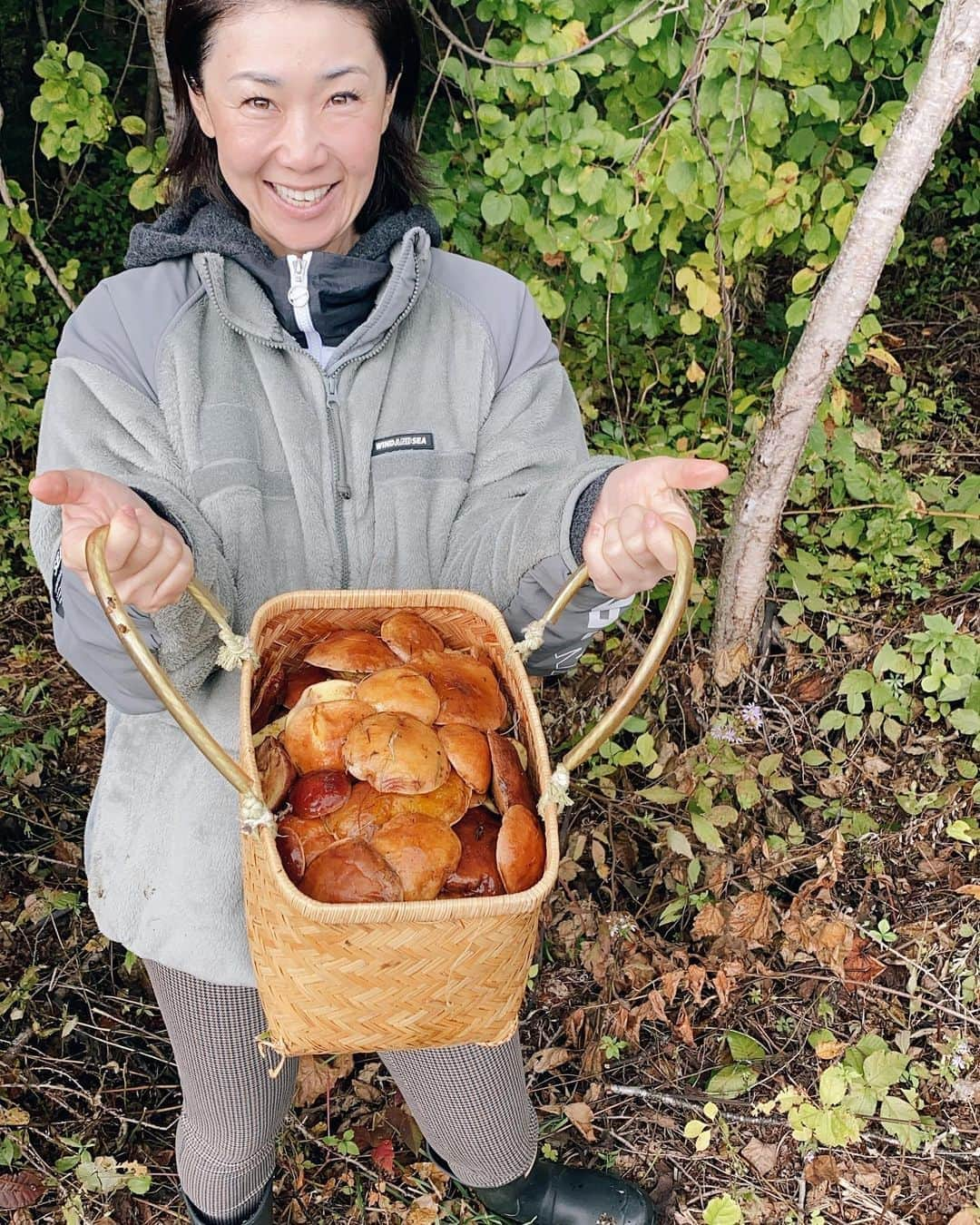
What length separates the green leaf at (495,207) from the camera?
2506mm

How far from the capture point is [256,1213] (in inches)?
78.6

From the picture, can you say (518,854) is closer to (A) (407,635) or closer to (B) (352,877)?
(B) (352,877)

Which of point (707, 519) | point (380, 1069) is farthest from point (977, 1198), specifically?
point (707, 519)

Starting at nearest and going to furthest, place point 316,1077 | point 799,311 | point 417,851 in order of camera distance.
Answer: point 417,851, point 316,1077, point 799,311

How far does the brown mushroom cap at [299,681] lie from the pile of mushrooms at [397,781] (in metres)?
0.04

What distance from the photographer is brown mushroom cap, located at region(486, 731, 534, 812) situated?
1408 millimetres

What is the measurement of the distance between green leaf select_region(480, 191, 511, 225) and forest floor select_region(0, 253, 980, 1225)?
121cm

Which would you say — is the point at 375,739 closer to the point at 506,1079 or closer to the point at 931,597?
the point at 506,1079

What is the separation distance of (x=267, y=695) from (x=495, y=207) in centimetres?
148

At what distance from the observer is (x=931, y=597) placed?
3.12 meters

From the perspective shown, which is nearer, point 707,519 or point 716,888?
point 716,888

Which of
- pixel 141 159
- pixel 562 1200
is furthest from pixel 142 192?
pixel 562 1200

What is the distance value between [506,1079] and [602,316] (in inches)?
91.8

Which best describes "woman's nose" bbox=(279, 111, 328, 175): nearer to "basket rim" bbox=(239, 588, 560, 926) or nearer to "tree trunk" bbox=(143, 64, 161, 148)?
"basket rim" bbox=(239, 588, 560, 926)
